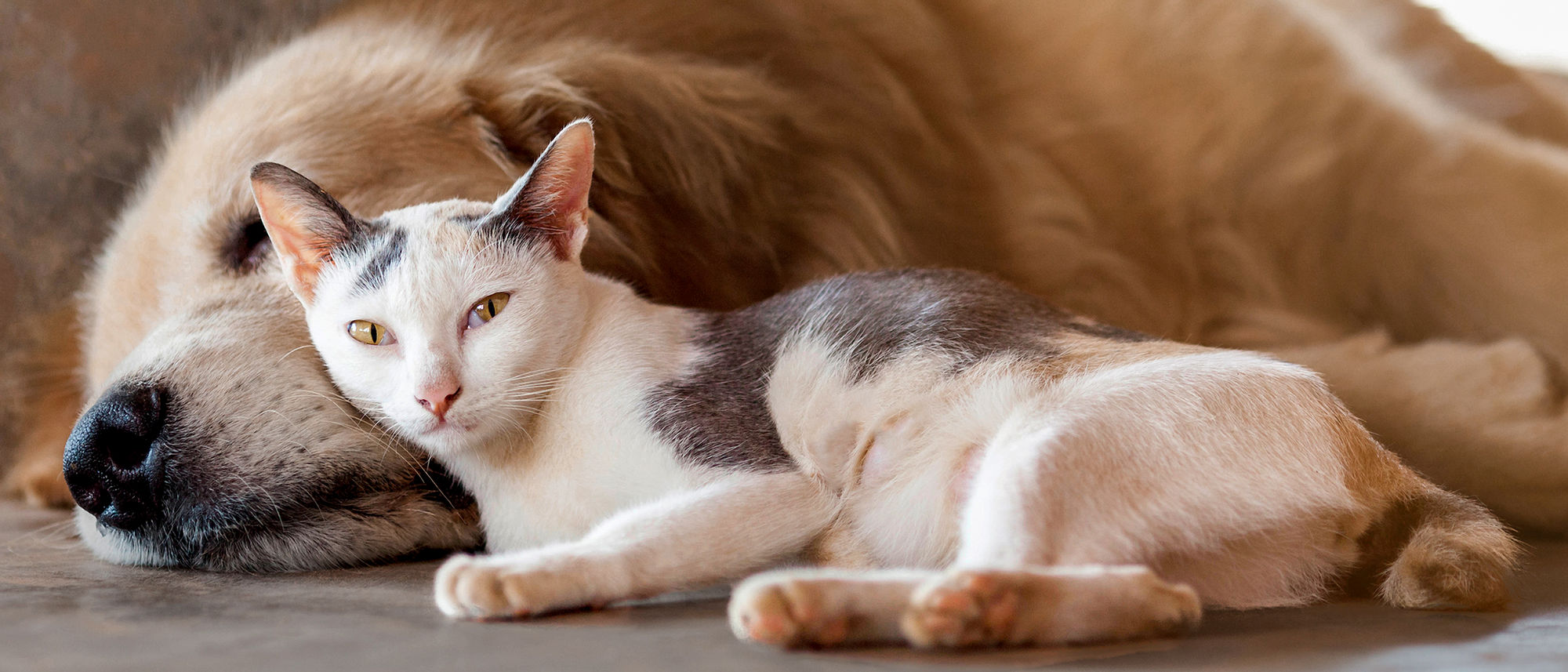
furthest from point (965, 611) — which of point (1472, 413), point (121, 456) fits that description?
point (1472, 413)

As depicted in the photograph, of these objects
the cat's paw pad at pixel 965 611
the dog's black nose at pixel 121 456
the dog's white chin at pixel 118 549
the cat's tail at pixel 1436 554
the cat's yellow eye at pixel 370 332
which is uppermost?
the cat's tail at pixel 1436 554

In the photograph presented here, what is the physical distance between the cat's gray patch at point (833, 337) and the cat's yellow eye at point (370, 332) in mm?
273

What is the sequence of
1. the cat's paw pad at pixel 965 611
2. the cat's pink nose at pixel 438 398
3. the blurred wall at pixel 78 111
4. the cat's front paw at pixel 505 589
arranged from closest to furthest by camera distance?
the cat's paw pad at pixel 965 611 < the cat's front paw at pixel 505 589 < the cat's pink nose at pixel 438 398 < the blurred wall at pixel 78 111

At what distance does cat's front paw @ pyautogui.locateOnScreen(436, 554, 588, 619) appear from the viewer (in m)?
0.96

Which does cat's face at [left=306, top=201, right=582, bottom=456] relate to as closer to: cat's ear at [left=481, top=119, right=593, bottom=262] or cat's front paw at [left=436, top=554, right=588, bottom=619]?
cat's ear at [left=481, top=119, right=593, bottom=262]

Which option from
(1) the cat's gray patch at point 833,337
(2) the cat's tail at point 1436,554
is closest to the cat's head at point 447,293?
(1) the cat's gray patch at point 833,337

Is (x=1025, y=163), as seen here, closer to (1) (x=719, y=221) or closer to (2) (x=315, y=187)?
(1) (x=719, y=221)

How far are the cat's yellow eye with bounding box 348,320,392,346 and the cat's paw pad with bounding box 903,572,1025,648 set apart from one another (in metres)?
0.63

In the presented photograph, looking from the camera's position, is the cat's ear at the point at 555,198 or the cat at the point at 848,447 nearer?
Answer: the cat at the point at 848,447

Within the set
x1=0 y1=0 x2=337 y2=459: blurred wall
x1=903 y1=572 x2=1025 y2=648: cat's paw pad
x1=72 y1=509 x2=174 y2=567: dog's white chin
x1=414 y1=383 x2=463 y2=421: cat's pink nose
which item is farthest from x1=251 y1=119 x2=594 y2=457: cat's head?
x1=0 y1=0 x2=337 y2=459: blurred wall

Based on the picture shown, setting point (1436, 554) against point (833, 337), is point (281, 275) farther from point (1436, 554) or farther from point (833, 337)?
point (1436, 554)

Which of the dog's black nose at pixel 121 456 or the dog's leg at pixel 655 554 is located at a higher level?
the dog's leg at pixel 655 554

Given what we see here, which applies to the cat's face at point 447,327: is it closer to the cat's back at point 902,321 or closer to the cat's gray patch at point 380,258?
the cat's gray patch at point 380,258

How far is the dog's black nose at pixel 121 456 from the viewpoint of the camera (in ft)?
4.36
